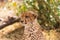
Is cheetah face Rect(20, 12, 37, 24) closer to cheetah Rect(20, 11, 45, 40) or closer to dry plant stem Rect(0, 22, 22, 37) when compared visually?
cheetah Rect(20, 11, 45, 40)

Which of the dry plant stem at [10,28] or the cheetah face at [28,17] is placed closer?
the dry plant stem at [10,28]

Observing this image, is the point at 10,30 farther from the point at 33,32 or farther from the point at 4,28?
the point at 33,32

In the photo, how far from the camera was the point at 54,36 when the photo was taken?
2473 millimetres

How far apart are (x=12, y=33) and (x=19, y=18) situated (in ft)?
1.40

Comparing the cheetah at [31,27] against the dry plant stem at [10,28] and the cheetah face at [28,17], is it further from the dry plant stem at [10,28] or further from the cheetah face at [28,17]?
the dry plant stem at [10,28]

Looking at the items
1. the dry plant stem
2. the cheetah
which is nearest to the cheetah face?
the cheetah

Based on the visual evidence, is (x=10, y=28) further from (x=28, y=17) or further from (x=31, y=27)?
(x=28, y=17)

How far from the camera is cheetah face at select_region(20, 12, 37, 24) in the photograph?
9.49ft

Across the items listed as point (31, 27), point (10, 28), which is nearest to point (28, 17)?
point (31, 27)

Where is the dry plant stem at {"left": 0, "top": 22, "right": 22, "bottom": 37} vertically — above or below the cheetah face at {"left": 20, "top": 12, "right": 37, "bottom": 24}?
below

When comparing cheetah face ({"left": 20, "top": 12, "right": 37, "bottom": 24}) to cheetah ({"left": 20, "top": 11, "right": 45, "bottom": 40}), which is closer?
cheetah ({"left": 20, "top": 11, "right": 45, "bottom": 40})

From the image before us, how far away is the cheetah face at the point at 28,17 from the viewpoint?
9.49 feet

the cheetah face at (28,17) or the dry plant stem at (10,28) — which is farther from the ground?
the cheetah face at (28,17)

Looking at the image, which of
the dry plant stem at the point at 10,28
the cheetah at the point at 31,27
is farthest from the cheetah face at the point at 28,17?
the dry plant stem at the point at 10,28
